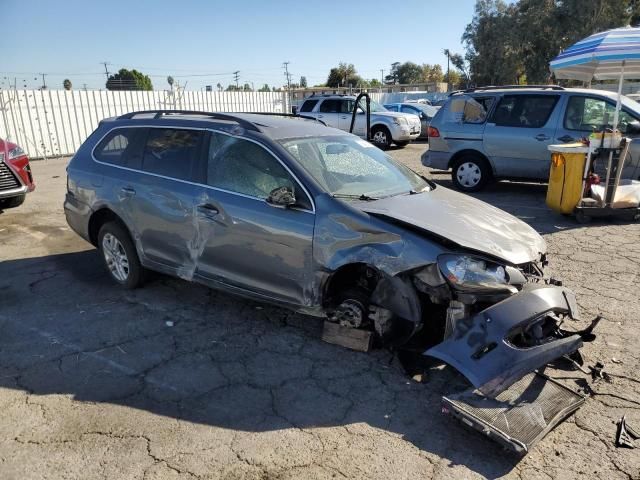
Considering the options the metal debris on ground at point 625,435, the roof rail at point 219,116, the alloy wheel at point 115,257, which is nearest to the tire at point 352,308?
the roof rail at point 219,116

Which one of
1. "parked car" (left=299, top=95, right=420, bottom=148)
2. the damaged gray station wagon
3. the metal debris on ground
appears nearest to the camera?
the metal debris on ground

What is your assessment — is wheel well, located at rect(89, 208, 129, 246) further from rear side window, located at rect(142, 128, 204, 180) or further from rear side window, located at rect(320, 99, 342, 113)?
rear side window, located at rect(320, 99, 342, 113)

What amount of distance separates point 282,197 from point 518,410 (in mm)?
2110

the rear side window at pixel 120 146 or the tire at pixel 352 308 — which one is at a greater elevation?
the rear side window at pixel 120 146

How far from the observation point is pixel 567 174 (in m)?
7.25

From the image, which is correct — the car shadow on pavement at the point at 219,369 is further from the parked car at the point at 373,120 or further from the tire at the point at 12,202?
the parked car at the point at 373,120

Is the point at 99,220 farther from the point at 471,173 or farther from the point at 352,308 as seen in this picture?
the point at 471,173

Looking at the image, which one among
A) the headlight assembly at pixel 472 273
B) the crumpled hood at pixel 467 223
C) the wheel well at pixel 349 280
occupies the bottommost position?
the wheel well at pixel 349 280

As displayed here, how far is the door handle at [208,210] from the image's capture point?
407 centimetres

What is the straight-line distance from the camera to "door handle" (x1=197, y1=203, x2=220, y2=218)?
13.4 ft

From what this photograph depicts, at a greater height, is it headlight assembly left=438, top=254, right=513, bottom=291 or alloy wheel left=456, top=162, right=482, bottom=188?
headlight assembly left=438, top=254, right=513, bottom=291

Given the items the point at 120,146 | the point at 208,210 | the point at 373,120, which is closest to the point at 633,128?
the point at 208,210

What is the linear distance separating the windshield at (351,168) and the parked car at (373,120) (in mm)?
12591

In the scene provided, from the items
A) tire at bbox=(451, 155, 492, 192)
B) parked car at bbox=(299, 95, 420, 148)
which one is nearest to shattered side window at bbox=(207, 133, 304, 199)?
tire at bbox=(451, 155, 492, 192)
